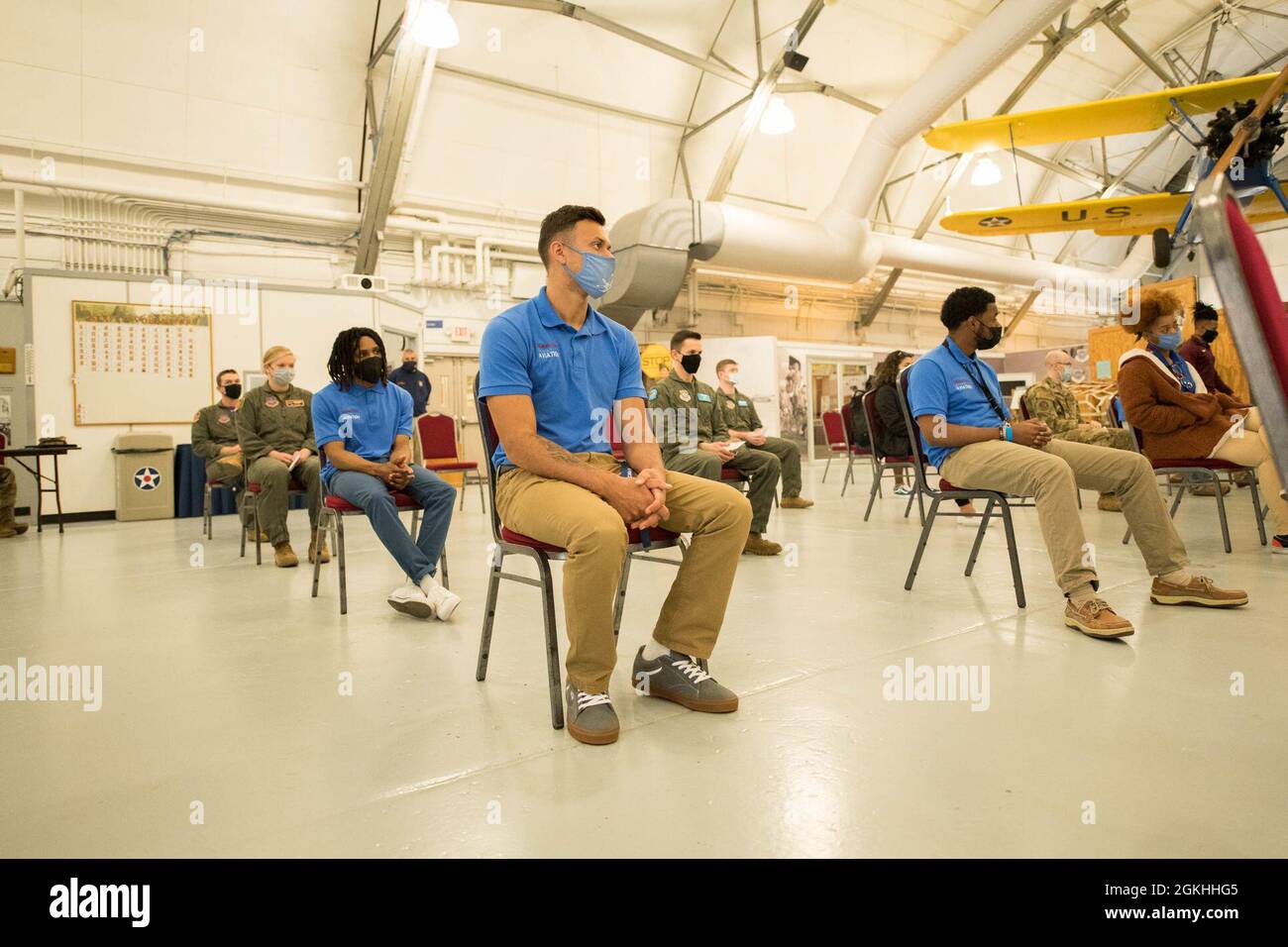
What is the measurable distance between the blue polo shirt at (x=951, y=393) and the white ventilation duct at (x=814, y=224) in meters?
6.46

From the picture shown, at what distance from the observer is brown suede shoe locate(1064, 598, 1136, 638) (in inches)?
86.6

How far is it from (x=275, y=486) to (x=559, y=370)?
2.80 m

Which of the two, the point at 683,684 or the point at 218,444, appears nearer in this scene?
the point at 683,684

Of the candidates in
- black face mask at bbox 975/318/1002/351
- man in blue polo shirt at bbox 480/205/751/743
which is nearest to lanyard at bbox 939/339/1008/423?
black face mask at bbox 975/318/1002/351

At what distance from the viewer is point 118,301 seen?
7.12 metres

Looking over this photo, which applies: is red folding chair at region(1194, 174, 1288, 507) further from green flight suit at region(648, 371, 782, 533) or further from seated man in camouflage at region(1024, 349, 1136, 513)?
seated man in camouflage at region(1024, 349, 1136, 513)

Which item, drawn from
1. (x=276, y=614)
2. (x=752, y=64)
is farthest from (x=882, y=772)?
(x=752, y=64)

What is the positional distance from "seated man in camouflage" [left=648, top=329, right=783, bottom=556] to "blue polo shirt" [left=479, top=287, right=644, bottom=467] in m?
2.03

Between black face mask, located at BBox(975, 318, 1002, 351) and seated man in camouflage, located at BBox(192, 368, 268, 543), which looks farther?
seated man in camouflage, located at BBox(192, 368, 268, 543)

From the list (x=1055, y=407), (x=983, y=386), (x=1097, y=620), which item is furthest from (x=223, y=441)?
(x=1055, y=407)

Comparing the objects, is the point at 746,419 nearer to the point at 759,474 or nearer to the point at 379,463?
the point at 759,474

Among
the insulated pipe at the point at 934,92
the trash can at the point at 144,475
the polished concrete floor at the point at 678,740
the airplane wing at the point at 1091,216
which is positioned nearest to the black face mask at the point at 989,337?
the polished concrete floor at the point at 678,740

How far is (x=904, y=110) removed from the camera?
9.16m

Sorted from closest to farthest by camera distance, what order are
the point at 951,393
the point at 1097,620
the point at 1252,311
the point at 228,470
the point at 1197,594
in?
the point at 1252,311, the point at 1097,620, the point at 1197,594, the point at 951,393, the point at 228,470
